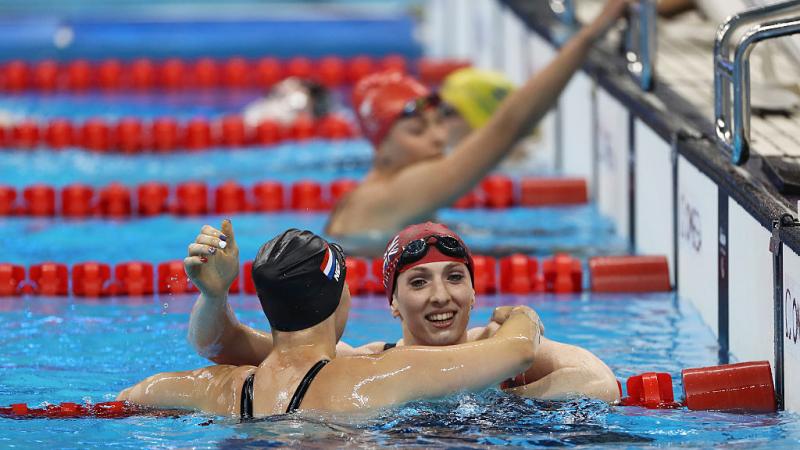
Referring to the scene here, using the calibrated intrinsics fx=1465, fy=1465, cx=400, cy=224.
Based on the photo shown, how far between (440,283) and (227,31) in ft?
33.7

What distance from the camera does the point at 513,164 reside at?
340 inches

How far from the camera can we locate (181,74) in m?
12.3

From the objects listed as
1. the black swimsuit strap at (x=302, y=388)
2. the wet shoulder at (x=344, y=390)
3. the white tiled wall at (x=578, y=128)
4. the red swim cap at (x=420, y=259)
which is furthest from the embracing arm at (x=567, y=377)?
the white tiled wall at (x=578, y=128)

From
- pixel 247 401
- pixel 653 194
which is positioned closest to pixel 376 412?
pixel 247 401

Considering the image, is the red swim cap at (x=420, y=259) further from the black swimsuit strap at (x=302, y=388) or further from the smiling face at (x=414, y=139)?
the smiling face at (x=414, y=139)

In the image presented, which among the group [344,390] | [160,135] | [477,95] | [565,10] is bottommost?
[344,390]

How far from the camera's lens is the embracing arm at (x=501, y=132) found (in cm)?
582

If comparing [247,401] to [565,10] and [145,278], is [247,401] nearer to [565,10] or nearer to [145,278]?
[145,278]

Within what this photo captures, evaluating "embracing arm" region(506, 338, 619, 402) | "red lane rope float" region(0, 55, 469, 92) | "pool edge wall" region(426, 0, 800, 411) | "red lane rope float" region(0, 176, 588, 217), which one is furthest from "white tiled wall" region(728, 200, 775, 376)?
"red lane rope float" region(0, 55, 469, 92)

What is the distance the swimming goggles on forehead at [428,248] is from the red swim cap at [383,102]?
2.20 m

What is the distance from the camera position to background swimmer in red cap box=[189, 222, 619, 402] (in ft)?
13.0

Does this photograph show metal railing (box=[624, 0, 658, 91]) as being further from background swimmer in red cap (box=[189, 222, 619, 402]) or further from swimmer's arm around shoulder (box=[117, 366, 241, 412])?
swimmer's arm around shoulder (box=[117, 366, 241, 412])

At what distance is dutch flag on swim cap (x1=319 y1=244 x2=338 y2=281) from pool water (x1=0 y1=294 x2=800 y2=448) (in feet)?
1.22

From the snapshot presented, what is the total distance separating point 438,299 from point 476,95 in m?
4.45
